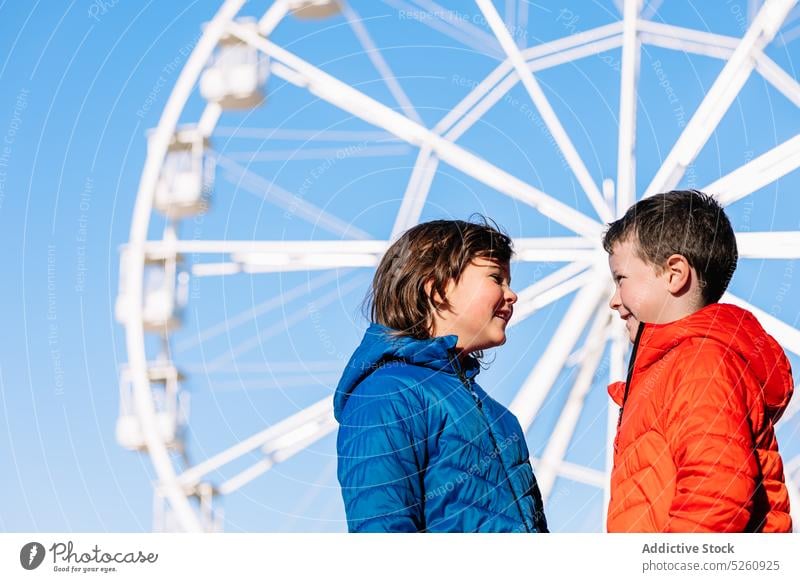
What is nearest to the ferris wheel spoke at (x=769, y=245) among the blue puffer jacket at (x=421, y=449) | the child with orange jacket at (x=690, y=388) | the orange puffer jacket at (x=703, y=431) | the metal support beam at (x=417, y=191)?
the metal support beam at (x=417, y=191)

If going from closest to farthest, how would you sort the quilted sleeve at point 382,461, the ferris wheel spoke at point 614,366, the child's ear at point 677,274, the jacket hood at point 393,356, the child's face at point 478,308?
the quilted sleeve at point 382,461 → the jacket hood at point 393,356 → the child's face at point 478,308 → the child's ear at point 677,274 → the ferris wheel spoke at point 614,366

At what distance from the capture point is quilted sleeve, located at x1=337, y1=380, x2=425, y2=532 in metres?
2.63

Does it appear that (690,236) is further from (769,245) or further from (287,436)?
(287,436)

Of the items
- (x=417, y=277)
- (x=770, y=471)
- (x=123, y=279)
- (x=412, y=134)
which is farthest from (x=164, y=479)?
(x=770, y=471)

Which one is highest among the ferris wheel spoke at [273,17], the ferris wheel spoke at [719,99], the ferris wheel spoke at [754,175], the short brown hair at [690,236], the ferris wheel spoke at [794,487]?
the ferris wheel spoke at [273,17]

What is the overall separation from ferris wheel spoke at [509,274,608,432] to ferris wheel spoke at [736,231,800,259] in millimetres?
706

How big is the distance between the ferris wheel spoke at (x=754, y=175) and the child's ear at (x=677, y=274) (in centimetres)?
267

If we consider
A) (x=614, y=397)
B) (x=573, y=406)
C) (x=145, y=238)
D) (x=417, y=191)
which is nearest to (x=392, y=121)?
(x=417, y=191)

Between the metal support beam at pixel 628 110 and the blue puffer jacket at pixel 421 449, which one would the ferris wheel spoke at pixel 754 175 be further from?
the blue puffer jacket at pixel 421 449

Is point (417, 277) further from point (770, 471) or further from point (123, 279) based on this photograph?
point (123, 279)

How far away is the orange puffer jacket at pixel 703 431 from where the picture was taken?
266cm

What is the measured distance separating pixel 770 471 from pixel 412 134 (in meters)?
3.96

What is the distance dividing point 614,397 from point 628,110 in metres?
2.70

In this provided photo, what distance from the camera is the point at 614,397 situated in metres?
3.17
